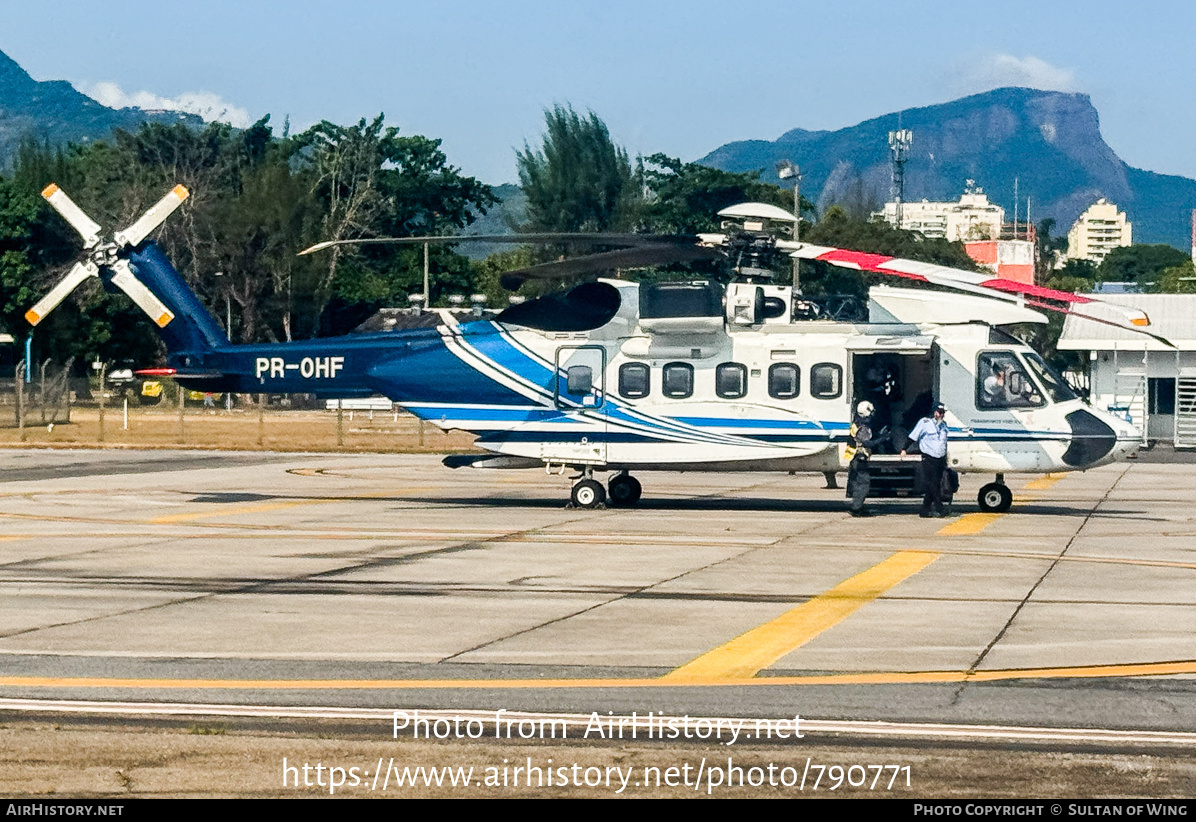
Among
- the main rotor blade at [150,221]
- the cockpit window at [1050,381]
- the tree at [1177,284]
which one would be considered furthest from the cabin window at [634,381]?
the tree at [1177,284]

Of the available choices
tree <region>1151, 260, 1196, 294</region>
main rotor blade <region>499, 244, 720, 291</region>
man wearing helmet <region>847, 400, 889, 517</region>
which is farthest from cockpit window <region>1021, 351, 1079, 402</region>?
tree <region>1151, 260, 1196, 294</region>

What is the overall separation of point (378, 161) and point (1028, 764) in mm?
98280

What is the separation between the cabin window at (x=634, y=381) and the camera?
81.4 feet

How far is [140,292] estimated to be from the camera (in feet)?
89.1

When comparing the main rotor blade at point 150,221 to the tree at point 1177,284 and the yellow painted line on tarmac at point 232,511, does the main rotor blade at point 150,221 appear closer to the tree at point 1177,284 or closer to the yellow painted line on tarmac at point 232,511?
the yellow painted line on tarmac at point 232,511

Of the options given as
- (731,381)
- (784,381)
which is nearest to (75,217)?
(731,381)

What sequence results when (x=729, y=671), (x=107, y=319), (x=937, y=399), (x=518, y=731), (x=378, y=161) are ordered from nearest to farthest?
(x=518, y=731) → (x=729, y=671) → (x=937, y=399) → (x=107, y=319) → (x=378, y=161)

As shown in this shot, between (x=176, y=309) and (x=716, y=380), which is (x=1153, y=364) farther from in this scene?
(x=176, y=309)

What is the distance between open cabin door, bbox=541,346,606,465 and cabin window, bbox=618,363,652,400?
0.31 m

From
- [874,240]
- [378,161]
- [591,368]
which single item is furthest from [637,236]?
[378,161]

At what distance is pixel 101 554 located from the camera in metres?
18.5

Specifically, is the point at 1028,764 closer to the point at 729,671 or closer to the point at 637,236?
the point at 729,671

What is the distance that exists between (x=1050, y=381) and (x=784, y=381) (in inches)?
162

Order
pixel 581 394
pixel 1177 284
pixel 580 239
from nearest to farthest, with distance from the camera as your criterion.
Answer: pixel 580 239, pixel 581 394, pixel 1177 284
